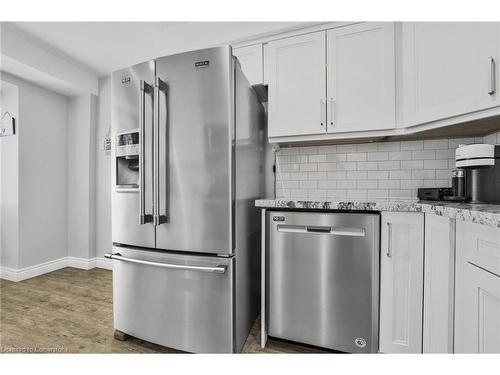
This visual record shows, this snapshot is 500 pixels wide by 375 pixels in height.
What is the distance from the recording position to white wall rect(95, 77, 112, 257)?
304cm

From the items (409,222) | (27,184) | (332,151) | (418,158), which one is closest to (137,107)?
(332,151)

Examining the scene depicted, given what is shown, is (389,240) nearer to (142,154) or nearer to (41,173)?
(142,154)

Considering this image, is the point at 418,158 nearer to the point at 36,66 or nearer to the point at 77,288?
A: the point at 77,288

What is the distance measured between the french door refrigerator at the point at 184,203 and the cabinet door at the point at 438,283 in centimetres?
99

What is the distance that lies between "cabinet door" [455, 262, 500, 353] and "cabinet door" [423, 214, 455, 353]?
0.05 meters

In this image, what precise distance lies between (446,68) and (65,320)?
10.0ft

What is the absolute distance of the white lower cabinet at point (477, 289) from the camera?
2.59ft

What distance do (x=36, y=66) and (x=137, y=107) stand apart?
188 cm

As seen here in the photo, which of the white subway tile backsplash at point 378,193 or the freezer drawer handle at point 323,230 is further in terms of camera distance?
the white subway tile backsplash at point 378,193

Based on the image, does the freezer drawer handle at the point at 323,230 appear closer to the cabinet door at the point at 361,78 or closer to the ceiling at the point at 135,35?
the cabinet door at the point at 361,78

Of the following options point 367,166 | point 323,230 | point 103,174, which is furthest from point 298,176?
point 103,174

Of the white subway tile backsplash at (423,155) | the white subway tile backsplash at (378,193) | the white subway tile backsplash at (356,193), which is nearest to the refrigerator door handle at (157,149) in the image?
the white subway tile backsplash at (356,193)

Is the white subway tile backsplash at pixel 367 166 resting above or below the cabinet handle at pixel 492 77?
below

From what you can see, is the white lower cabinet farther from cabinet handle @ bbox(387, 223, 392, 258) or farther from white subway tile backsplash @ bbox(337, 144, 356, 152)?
white subway tile backsplash @ bbox(337, 144, 356, 152)
